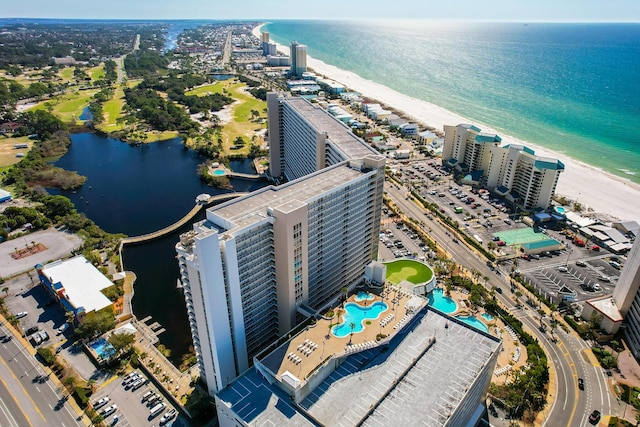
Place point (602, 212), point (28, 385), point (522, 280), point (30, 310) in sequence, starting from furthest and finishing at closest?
1. point (602, 212)
2. point (522, 280)
3. point (30, 310)
4. point (28, 385)

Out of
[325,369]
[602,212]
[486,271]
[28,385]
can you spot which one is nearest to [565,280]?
[486,271]

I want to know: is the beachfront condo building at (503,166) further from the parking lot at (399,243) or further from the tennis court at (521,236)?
the parking lot at (399,243)

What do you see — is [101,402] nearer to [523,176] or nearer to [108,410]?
[108,410]

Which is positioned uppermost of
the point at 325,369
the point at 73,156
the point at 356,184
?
the point at 356,184

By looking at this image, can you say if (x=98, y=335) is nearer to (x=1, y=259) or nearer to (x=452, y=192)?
(x=1, y=259)

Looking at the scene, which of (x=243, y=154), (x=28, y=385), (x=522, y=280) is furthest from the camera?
(x=243, y=154)

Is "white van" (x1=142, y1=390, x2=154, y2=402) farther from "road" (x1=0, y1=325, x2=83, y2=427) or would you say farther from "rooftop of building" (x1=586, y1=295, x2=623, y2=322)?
"rooftop of building" (x1=586, y1=295, x2=623, y2=322)

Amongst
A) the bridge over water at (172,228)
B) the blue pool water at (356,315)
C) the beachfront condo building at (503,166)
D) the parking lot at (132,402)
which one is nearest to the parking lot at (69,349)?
the parking lot at (132,402)
